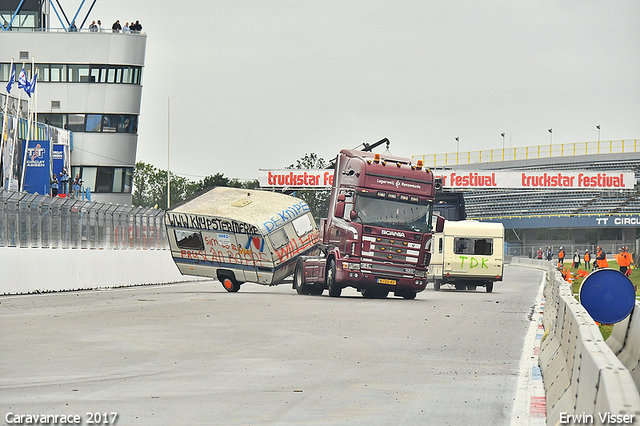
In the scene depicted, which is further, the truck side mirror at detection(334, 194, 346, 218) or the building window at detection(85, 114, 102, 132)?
the building window at detection(85, 114, 102, 132)

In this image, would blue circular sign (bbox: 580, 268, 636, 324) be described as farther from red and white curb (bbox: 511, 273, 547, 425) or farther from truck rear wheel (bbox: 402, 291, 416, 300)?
truck rear wheel (bbox: 402, 291, 416, 300)

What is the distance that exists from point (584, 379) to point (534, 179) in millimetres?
70611

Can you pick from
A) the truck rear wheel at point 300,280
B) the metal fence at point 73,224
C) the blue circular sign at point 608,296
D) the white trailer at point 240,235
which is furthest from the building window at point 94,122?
the blue circular sign at point 608,296

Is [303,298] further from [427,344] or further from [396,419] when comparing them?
[396,419]

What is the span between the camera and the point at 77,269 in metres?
30.0

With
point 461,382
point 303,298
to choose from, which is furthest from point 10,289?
point 461,382

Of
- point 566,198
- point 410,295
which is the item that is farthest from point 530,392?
point 566,198

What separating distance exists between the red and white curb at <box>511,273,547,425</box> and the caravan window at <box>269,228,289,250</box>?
50.6 feet

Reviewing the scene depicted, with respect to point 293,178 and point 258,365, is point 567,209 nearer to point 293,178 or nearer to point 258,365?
point 293,178

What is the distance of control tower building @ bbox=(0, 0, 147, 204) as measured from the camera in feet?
223

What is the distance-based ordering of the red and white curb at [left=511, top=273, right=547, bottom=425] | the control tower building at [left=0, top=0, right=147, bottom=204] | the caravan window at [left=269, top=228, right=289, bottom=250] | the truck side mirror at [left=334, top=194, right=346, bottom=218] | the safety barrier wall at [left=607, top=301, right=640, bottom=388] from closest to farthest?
the red and white curb at [left=511, top=273, right=547, bottom=425]
the safety barrier wall at [left=607, top=301, right=640, bottom=388]
the truck side mirror at [left=334, top=194, right=346, bottom=218]
the caravan window at [left=269, top=228, right=289, bottom=250]
the control tower building at [left=0, top=0, right=147, bottom=204]

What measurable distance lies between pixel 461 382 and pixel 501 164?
337ft

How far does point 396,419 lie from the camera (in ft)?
25.7

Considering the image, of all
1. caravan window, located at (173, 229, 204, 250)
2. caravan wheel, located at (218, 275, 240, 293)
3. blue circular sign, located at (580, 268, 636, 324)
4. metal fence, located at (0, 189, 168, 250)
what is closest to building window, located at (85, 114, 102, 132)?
metal fence, located at (0, 189, 168, 250)
